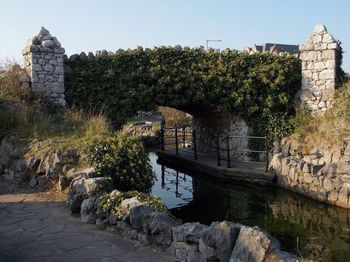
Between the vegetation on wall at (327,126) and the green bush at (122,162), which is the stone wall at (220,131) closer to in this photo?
the vegetation on wall at (327,126)

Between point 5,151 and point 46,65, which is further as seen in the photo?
point 46,65

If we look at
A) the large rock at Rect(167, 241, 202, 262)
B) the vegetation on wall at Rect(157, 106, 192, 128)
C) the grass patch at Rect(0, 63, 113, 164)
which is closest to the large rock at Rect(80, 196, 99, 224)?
the large rock at Rect(167, 241, 202, 262)

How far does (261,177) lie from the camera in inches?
480

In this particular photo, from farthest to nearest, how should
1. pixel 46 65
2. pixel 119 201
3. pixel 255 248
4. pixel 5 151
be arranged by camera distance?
pixel 46 65 → pixel 5 151 → pixel 119 201 → pixel 255 248

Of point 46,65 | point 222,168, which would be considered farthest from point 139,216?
point 46,65

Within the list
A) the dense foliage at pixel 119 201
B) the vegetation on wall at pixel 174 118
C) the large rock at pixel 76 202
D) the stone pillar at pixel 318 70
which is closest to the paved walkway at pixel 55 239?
the large rock at pixel 76 202

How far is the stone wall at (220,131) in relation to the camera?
14.9 metres

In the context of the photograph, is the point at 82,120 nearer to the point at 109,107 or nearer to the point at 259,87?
the point at 109,107

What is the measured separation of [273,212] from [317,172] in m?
1.94

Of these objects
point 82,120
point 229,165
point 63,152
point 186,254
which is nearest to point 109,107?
point 82,120

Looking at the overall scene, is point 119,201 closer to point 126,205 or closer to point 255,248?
point 126,205

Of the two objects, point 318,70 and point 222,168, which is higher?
point 318,70

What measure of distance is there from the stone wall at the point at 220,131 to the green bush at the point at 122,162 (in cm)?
554

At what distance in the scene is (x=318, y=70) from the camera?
13.8m
